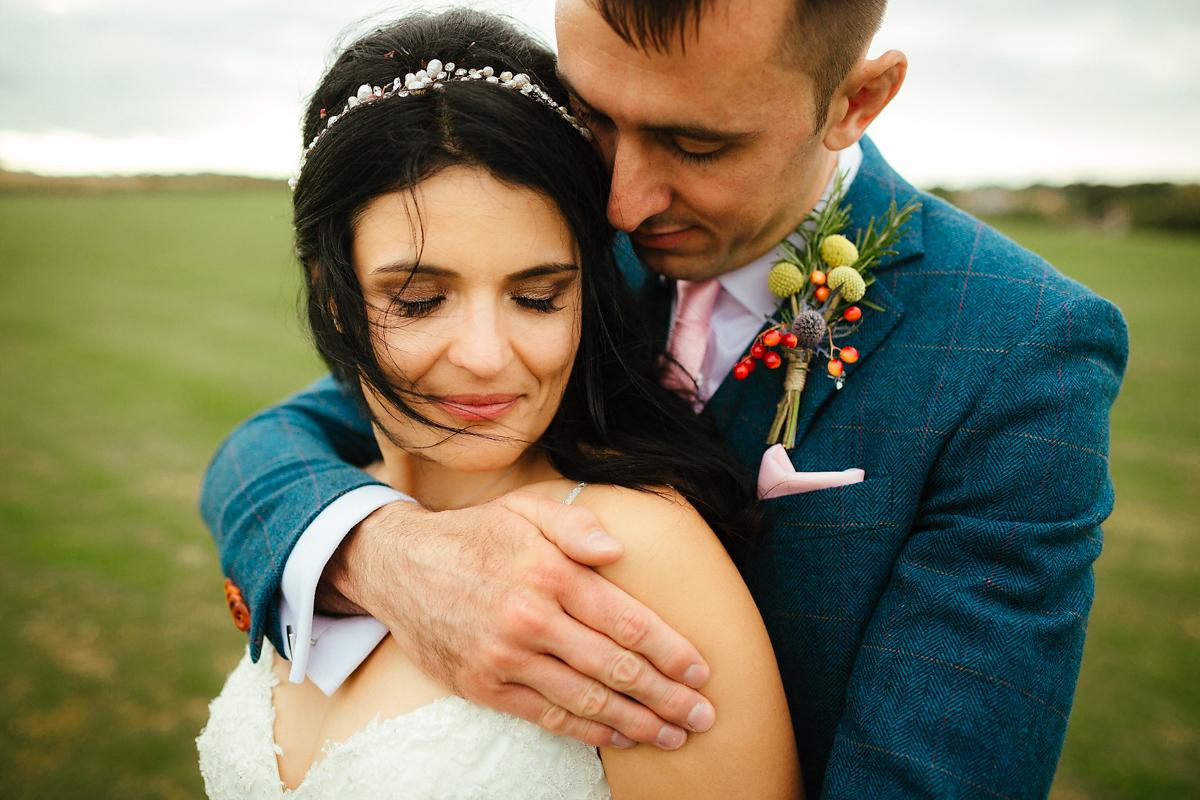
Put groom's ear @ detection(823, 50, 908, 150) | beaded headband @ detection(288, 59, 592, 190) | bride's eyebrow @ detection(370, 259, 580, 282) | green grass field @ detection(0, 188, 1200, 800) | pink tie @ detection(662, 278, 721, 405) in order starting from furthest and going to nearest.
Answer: green grass field @ detection(0, 188, 1200, 800) < pink tie @ detection(662, 278, 721, 405) < groom's ear @ detection(823, 50, 908, 150) < beaded headband @ detection(288, 59, 592, 190) < bride's eyebrow @ detection(370, 259, 580, 282)

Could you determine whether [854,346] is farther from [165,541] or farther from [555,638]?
[165,541]

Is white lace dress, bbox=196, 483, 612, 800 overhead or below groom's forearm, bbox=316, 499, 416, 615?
below

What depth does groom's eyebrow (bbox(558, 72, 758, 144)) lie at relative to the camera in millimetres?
2199

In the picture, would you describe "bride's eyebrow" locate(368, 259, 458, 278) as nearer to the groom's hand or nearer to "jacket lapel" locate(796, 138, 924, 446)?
the groom's hand

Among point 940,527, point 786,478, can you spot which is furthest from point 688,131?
point 940,527

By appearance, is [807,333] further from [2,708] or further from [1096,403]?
[2,708]

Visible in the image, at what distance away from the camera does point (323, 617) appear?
7.44ft

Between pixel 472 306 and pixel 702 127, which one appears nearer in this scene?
pixel 472 306

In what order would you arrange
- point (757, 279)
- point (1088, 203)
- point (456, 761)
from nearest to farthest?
point (456, 761) < point (757, 279) < point (1088, 203)

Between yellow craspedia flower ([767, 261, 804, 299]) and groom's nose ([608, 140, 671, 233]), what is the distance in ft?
1.36

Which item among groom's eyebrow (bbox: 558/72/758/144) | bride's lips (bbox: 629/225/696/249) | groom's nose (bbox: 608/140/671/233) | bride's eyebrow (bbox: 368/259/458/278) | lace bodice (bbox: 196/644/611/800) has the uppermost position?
groom's eyebrow (bbox: 558/72/758/144)

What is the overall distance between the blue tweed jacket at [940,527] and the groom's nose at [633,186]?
0.61 metres

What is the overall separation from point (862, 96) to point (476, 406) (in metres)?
1.54

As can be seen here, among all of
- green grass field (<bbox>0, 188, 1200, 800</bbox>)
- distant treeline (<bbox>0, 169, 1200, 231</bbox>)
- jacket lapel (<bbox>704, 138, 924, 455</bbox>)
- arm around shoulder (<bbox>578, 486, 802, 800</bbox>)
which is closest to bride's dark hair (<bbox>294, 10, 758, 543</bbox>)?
jacket lapel (<bbox>704, 138, 924, 455</bbox>)
